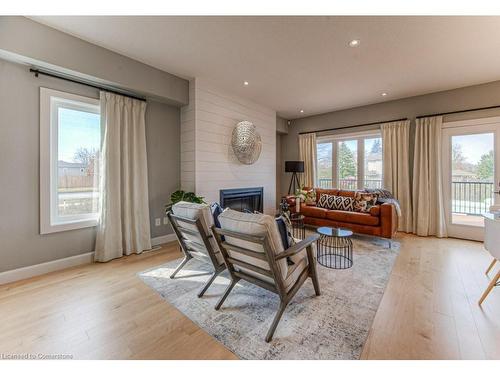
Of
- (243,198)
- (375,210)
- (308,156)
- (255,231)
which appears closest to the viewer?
(255,231)

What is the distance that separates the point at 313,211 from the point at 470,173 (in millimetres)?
2840

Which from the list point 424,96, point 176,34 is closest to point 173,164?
point 176,34

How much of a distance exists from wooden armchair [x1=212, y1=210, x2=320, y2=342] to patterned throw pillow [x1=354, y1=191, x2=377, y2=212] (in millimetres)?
2489

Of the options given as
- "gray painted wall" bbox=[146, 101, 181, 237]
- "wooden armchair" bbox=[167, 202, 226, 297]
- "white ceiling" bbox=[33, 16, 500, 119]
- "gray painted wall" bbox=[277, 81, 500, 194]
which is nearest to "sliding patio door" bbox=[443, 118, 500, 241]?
"gray painted wall" bbox=[277, 81, 500, 194]

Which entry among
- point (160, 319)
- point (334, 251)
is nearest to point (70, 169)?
point (160, 319)

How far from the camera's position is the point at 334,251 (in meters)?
3.32

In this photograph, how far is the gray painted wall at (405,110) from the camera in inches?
146

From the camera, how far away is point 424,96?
4.23 metres

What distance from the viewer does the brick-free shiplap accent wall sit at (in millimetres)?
3688

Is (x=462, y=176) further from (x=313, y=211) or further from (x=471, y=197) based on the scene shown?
(x=313, y=211)

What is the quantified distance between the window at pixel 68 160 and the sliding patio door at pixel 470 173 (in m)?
5.96

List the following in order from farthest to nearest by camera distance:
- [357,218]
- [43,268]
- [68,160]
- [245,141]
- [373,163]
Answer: [373,163], [245,141], [357,218], [68,160], [43,268]
